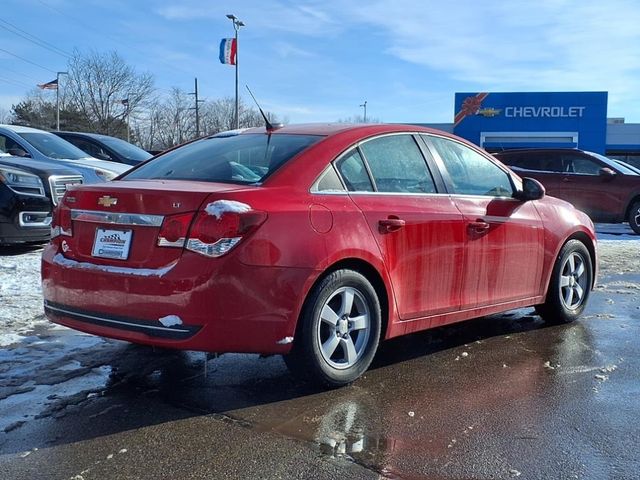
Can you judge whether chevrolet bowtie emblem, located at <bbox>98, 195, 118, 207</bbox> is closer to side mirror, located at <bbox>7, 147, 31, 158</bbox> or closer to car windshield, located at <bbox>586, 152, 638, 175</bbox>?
side mirror, located at <bbox>7, 147, 31, 158</bbox>

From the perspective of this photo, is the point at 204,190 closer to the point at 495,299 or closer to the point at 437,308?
the point at 437,308

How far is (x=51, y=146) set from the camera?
405 inches

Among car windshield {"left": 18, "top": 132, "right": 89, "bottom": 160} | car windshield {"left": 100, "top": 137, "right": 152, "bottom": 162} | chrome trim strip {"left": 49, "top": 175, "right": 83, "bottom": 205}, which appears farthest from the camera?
car windshield {"left": 100, "top": 137, "right": 152, "bottom": 162}

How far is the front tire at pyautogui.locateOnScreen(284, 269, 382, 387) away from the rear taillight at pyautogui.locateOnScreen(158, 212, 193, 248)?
0.79 meters

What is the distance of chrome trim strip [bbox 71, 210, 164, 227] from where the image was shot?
3.52 metres

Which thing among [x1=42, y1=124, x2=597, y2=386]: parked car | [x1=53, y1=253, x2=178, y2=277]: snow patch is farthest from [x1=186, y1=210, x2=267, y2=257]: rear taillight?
[x1=53, y1=253, x2=178, y2=277]: snow patch

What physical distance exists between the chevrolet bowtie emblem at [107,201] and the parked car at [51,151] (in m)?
5.82

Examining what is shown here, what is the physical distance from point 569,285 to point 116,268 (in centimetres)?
398

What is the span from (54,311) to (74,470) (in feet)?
4.27

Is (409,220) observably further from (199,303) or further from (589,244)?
(589,244)

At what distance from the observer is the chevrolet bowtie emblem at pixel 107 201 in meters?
3.67

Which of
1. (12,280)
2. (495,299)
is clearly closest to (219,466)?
(495,299)

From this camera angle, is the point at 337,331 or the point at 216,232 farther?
the point at 337,331

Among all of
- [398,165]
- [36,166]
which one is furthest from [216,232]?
[36,166]
